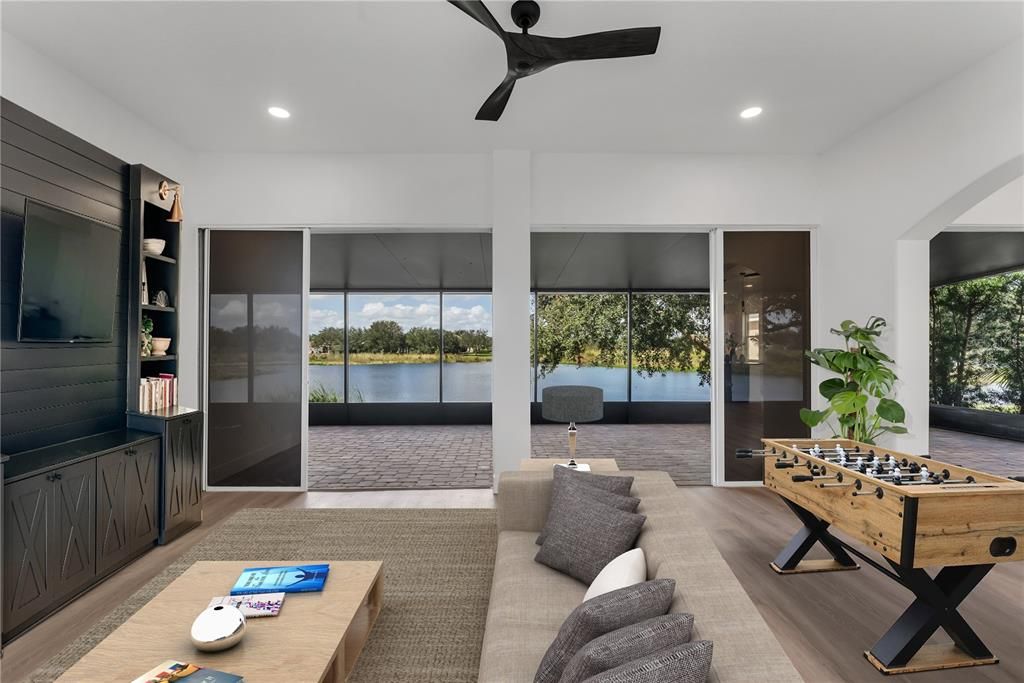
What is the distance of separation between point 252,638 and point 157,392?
268cm

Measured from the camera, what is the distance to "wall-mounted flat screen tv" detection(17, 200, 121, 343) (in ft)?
8.94

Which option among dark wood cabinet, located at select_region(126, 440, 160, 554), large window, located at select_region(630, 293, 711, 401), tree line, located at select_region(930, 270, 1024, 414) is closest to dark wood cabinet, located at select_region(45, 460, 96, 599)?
dark wood cabinet, located at select_region(126, 440, 160, 554)

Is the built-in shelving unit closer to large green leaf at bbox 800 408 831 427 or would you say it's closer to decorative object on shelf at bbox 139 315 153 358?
decorative object on shelf at bbox 139 315 153 358

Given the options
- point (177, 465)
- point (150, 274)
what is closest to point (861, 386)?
point (177, 465)

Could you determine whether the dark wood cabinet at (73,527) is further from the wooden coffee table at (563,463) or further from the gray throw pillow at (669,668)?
the gray throw pillow at (669,668)

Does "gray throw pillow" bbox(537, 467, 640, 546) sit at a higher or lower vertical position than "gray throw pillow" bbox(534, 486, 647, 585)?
higher

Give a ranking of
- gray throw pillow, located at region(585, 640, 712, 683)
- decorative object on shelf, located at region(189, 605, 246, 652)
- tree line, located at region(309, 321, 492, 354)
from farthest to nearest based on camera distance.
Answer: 1. tree line, located at region(309, 321, 492, 354)
2. decorative object on shelf, located at region(189, 605, 246, 652)
3. gray throw pillow, located at region(585, 640, 712, 683)

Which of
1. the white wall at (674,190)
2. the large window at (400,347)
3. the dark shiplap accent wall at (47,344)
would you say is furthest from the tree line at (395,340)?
the dark shiplap accent wall at (47,344)

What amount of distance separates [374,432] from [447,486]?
3395 mm

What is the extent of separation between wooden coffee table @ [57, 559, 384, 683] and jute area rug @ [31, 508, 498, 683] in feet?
0.33

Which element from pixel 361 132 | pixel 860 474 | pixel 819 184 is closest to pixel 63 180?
pixel 361 132

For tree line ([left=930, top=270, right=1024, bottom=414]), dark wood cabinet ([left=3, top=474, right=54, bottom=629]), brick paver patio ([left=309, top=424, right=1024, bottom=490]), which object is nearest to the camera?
dark wood cabinet ([left=3, top=474, right=54, bottom=629])

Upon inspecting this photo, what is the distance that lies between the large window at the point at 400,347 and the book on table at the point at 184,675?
23.0 feet

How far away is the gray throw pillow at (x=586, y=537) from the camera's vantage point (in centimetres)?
204
